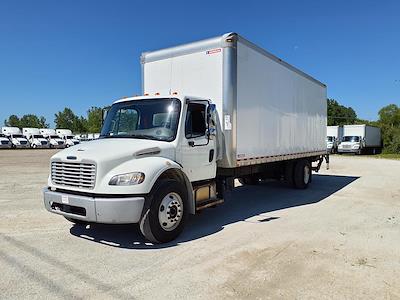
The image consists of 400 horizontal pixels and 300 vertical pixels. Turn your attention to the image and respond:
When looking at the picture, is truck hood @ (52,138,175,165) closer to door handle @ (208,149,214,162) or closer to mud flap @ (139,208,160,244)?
mud flap @ (139,208,160,244)

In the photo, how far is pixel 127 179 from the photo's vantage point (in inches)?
202

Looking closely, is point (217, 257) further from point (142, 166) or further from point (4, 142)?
point (4, 142)

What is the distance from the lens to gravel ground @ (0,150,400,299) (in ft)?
12.8

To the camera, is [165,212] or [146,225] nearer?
[146,225]

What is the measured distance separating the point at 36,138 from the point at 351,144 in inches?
1676

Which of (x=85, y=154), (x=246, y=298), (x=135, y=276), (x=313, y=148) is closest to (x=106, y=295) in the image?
(x=135, y=276)

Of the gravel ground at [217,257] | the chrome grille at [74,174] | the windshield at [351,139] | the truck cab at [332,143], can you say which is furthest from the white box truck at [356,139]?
the chrome grille at [74,174]

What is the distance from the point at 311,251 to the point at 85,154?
383 centimetres

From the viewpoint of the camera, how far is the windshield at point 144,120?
6.11 m

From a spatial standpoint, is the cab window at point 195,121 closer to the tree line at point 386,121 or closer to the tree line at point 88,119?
the tree line at point 386,121

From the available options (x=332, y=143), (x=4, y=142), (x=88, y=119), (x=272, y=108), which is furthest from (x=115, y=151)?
(x=88, y=119)

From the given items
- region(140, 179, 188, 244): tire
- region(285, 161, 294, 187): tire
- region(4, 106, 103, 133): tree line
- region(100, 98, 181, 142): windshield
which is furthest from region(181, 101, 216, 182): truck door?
region(4, 106, 103, 133): tree line

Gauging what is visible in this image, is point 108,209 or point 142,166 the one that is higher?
point 142,166

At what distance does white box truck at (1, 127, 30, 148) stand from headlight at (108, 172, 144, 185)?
48396 millimetres
